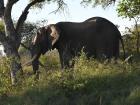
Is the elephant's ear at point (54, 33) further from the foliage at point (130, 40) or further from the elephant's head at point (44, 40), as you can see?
the foliage at point (130, 40)

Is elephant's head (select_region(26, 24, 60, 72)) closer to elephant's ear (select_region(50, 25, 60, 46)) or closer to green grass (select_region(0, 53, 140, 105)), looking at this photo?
elephant's ear (select_region(50, 25, 60, 46))

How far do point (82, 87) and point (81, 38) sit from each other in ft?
22.6

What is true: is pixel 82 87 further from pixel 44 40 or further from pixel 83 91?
pixel 44 40

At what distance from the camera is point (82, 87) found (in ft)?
45.6

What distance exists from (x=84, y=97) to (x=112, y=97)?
701 mm

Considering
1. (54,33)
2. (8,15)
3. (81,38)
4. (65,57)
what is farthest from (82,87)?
(8,15)

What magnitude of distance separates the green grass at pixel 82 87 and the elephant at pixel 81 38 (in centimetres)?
509

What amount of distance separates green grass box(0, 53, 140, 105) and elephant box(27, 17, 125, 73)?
16.7 ft

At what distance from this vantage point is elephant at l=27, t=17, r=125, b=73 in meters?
20.4

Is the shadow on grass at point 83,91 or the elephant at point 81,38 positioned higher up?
the elephant at point 81,38

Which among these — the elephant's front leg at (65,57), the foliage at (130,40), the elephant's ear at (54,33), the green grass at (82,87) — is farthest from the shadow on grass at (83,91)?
the foliage at (130,40)

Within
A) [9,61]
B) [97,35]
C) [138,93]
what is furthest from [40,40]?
[138,93]

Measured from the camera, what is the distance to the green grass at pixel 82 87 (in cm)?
1322

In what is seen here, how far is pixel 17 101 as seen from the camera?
46.0 feet
